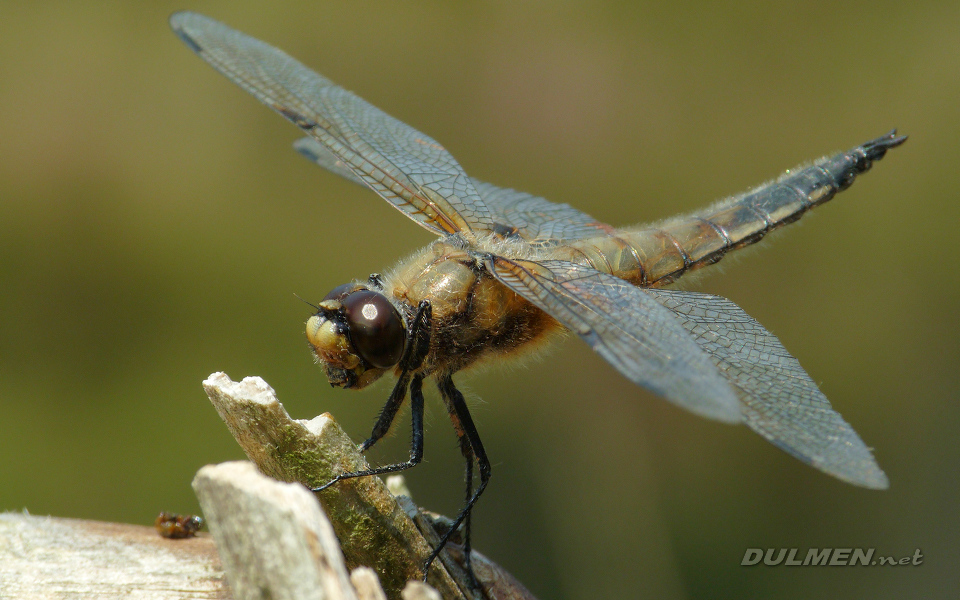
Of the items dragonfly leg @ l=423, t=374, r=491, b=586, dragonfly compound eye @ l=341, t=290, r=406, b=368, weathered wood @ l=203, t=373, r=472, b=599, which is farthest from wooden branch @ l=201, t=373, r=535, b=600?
dragonfly leg @ l=423, t=374, r=491, b=586

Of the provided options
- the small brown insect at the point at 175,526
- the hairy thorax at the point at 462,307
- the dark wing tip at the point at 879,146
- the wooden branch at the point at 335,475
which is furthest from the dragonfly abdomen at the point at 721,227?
the small brown insect at the point at 175,526

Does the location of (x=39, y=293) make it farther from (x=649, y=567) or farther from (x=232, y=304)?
(x=649, y=567)

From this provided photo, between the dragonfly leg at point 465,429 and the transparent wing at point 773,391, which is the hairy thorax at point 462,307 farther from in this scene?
the transparent wing at point 773,391

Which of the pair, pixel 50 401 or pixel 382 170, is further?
pixel 50 401

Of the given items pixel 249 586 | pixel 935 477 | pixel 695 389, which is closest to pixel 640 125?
pixel 935 477

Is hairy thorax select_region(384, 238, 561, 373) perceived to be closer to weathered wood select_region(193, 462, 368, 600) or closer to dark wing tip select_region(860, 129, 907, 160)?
weathered wood select_region(193, 462, 368, 600)

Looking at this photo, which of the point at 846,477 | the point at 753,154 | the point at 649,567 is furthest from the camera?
the point at 753,154

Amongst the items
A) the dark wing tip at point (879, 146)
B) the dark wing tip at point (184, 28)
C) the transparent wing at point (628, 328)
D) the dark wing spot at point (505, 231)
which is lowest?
the transparent wing at point (628, 328)
